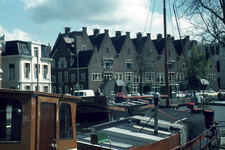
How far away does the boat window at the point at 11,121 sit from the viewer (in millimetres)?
5652

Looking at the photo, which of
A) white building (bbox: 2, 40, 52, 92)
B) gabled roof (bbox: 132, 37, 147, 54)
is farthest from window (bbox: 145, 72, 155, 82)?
white building (bbox: 2, 40, 52, 92)

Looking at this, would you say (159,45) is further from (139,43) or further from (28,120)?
(28,120)

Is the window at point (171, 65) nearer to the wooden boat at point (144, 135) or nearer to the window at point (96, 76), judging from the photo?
the window at point (96, 76)

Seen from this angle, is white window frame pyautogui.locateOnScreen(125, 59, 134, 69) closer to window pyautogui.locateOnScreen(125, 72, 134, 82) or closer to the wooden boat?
window pyautogui.locateOnScreen(125, 72, 134, 82)

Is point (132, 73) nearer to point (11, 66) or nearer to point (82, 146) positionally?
point (11, 66)

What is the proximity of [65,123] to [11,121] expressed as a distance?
4.34 ft

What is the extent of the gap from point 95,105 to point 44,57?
2377cm

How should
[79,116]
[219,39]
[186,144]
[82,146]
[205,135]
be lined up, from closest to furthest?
[82,146]
[186,144]
[205,135]
[219,39]
[79,116]

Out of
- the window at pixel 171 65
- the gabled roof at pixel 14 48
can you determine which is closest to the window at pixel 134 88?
the window at pixel 171 65

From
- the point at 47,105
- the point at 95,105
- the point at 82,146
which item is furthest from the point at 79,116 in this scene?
the point at 47,105

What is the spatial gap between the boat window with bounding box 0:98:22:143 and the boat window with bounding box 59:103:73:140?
105 cm

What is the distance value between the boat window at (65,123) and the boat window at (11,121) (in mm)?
1050

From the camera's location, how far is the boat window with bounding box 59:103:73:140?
6520 millimetres

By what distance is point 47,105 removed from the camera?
615 cm
